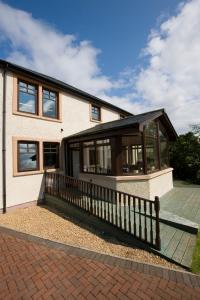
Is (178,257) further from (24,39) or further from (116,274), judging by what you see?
(24,39)

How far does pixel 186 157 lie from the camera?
1498cm

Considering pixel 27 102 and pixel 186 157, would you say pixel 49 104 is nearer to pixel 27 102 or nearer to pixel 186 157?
pixel 27 102

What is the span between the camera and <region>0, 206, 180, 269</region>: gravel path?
4.65 meters

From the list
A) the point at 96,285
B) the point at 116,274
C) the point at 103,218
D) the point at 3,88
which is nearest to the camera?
the point at 96,285

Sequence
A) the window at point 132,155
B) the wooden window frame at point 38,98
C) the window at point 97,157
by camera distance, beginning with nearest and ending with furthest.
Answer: the window at point 132,155
the wooden window frame at point 38,98
the window at point 97,157

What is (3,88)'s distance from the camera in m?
8.41

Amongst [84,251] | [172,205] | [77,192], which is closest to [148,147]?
[172,205]

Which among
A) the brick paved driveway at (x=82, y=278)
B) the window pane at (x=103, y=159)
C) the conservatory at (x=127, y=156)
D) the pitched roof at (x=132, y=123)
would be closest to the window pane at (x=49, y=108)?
the pitched roof at (x=132, y=123)

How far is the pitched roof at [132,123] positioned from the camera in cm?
774

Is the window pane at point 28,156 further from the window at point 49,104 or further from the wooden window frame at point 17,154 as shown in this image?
the window at point 49,104

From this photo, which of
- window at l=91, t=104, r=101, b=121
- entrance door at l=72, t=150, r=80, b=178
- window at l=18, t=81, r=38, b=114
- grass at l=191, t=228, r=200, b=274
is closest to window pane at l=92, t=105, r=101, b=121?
window at l=91, t=104, r=101, b=121

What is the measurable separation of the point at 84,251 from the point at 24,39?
946 centimetres

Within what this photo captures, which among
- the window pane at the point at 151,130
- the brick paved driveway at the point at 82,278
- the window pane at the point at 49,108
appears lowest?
the brick paved driveway at the point at 82,278

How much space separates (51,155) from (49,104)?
3.12 metres
